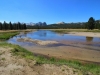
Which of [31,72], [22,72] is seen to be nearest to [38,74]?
[31,72]

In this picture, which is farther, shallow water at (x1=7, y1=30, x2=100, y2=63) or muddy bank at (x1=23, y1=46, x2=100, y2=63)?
shallow water at (x1=7, y1=30, x2=100, y2=63)

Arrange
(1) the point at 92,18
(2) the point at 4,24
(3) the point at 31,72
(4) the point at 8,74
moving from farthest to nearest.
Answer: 1. (2) the point at 4,24
2. (1) the point at 92,18
3. (3) the point at 31,72
4. (4) the point at 8,74

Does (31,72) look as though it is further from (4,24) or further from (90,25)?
(4,24)

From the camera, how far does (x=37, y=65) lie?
10578 mm

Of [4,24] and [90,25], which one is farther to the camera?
[4,24]

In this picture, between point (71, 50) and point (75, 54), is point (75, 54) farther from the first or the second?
point (71, 50)

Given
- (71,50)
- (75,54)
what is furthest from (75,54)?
(71,50)

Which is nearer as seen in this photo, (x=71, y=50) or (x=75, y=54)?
(x=75, y=54)

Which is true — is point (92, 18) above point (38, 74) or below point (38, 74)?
above

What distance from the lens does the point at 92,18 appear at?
85.2m

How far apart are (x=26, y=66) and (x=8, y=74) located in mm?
1941

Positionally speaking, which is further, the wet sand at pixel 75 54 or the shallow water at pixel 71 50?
the shallow water at pixel 71 50

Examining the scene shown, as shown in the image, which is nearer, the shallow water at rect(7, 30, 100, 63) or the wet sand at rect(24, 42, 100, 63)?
the wet sand at rect(24, 42, 100, 63)

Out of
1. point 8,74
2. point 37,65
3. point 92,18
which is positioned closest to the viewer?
point 8,74
